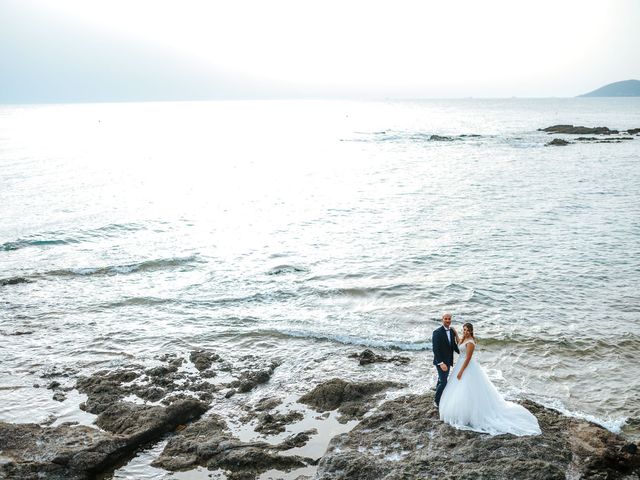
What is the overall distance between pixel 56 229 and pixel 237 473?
27405mm

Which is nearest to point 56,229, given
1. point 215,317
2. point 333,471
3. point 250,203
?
point 250,203

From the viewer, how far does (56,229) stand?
33.0m

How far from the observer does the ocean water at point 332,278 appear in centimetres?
1559

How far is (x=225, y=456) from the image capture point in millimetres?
10812

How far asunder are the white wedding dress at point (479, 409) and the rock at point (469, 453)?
7.8 inches

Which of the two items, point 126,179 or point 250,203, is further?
point 126,179

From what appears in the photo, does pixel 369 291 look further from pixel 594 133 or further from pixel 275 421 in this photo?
pixel 594 133

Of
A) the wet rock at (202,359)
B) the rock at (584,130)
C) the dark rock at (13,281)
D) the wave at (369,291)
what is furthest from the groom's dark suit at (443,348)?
the rock at (584,130)

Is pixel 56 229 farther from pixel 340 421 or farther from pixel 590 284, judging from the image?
pixel 590 284

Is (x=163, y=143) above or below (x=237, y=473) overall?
above

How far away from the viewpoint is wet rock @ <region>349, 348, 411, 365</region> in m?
15.7

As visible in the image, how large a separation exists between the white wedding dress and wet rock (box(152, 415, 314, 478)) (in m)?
3.08

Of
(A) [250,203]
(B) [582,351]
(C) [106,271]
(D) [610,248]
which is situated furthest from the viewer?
(A) [250,203]

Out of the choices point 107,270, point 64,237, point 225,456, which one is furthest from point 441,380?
point 64,237
